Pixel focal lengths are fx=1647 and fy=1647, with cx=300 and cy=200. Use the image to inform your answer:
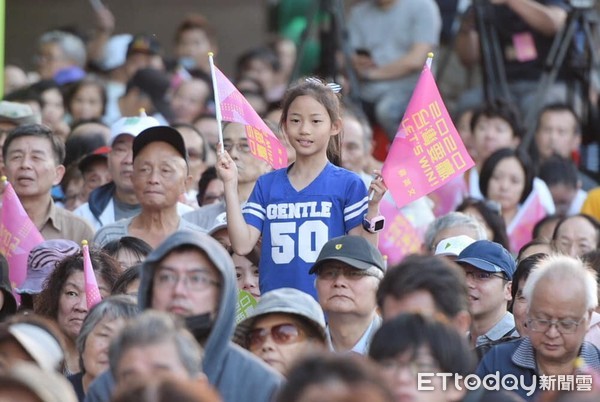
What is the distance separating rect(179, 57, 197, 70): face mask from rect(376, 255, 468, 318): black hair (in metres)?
8.53

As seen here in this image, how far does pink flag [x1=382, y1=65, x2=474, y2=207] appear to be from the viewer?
26.5 feet

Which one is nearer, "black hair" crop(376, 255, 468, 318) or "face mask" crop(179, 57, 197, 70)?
"black hair" crop(376, 255, 468, 318)

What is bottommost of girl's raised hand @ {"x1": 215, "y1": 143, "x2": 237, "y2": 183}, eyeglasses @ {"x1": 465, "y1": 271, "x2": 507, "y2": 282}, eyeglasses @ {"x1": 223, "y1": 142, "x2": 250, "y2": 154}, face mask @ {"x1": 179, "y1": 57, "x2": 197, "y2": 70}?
eyeglasses @ {"x1": 465, "y1": 271, "x2": 507, "y2": 282}

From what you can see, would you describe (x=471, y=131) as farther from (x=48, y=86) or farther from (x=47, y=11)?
(x=47, y=11)

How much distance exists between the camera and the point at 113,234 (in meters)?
9.09

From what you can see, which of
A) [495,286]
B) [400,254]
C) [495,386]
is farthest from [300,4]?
[495,386]

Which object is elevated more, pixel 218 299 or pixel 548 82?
pixel 548 82

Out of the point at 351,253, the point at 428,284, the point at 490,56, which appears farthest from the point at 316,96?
the point at 490,56

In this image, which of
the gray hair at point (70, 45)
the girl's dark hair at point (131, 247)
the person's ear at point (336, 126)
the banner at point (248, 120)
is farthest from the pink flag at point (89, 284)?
the gray hair at point (70, 45)

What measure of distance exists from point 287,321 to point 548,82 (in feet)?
22.3

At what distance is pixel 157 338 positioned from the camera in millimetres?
5281

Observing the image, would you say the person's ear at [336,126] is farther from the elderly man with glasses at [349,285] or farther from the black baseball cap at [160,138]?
the black baseball cap at [160,138]

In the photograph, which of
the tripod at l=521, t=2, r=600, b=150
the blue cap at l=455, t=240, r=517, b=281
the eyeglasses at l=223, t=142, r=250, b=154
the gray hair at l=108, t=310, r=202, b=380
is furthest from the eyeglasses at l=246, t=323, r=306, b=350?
the tripod at l=521, t=2, r=600, b=150

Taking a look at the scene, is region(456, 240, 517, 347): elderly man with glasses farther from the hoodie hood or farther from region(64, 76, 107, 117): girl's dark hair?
region(64, 76, 107, 117): girl's dark hair
